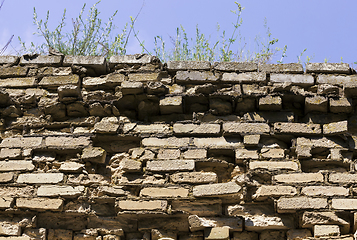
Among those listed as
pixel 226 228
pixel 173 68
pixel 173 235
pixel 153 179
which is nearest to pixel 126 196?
pixel 153 179

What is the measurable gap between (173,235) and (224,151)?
775mm

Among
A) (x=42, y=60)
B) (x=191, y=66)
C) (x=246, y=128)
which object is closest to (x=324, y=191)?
(x=246, y=128)

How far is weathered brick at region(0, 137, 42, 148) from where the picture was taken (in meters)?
3.43

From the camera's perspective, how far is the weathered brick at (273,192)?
3081 mm

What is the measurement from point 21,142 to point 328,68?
270 centimetres

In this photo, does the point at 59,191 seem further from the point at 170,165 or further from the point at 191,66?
the point at 191,66

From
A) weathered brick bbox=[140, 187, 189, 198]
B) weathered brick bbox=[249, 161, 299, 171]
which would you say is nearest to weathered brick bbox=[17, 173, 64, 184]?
weathered brick bbox=[140, 187, 189, 198]

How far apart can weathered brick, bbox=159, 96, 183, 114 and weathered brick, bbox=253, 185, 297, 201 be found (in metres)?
0.95

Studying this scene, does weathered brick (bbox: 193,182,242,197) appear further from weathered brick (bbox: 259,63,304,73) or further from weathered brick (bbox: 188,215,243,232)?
weathered brick (bbox: 259,63,304,73)

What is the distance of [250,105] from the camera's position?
357 centimetres

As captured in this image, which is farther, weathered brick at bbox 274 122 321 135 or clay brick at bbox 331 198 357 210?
weathered brick at bbox 274 122 321 135

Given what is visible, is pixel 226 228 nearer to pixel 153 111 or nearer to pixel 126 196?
pixel 126 196

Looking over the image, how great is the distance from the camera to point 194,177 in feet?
10.4

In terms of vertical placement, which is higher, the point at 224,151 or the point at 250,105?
the point at 250,105
